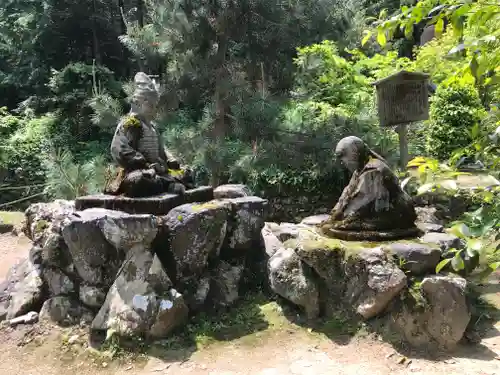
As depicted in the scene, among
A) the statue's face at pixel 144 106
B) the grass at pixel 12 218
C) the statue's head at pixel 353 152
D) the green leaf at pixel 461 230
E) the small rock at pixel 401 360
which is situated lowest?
the small rock at pixel 401 360

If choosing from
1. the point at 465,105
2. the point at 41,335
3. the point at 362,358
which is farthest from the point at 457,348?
the point at 465,105

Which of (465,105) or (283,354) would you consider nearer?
(283,354)

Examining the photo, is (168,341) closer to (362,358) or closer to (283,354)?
(283,354)

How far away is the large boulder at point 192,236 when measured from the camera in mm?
4129

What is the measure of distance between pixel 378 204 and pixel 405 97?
8.52 ft

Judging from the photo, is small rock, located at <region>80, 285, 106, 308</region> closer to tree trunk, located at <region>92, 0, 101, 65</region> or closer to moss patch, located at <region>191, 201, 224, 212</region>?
moss patch, located at <region>191, 201, 224, 212</region>

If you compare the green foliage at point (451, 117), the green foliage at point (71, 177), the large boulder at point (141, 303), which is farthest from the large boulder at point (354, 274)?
the green foliage at point (451, 117)

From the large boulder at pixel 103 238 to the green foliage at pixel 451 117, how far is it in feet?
20.8

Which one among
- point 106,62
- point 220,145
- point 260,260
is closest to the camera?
point 260,260

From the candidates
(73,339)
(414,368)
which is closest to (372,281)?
(414,368)

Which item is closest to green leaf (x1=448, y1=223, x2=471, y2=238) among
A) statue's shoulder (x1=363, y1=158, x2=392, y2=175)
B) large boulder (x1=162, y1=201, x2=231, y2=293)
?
statue's shoulder (x1=363, y1=158, x2=392, y2=175)

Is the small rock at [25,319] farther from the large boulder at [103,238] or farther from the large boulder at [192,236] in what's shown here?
the large boulder at [192,236]

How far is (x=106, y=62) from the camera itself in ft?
42.6

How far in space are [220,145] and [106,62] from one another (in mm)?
8003
